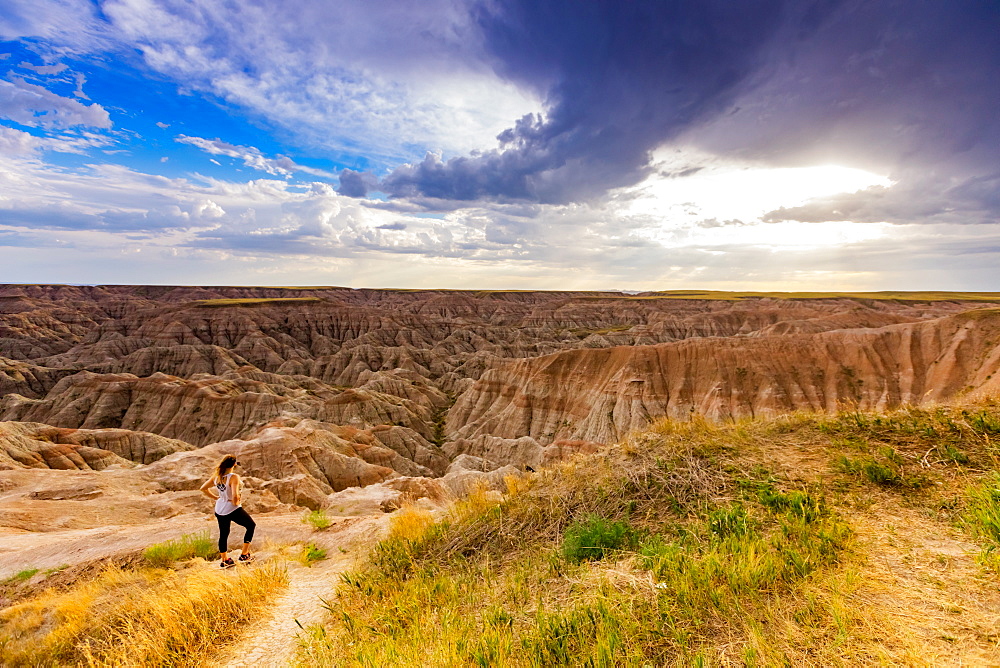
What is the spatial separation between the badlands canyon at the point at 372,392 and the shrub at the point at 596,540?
276cm

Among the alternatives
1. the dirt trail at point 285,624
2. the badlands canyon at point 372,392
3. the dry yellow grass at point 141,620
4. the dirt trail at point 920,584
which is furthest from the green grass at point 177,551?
the dirt trail at point 920,584

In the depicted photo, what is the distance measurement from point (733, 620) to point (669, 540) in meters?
1.44

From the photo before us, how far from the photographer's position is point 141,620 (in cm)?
438

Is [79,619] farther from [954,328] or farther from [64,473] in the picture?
[954,328]

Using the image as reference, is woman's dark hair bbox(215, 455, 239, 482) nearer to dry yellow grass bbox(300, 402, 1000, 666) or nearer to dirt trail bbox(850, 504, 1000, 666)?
dry yellow grass bbox(300, 402, 1000, 666)

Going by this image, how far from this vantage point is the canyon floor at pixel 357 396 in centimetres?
1573

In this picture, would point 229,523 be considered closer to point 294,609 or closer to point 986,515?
point 294,609

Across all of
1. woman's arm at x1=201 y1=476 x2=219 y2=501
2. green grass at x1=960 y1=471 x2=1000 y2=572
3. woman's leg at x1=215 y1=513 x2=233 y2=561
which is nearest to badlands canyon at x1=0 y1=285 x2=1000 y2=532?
green grass at x1=960 y1=471 x2=1000 y2=572

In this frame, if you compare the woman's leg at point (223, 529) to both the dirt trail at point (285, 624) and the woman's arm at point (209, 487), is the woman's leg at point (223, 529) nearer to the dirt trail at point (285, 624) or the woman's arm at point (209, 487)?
the woman's arm at point (209, 487)

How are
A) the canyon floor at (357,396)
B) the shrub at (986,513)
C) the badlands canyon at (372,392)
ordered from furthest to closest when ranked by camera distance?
the badlands canyon at (372,392)
the canyon floor at (357,396)
the shrub at (986,513)

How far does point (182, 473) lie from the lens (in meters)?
22.0

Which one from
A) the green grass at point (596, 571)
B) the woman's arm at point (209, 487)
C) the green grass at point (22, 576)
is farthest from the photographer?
the green grass at point (22, 576)

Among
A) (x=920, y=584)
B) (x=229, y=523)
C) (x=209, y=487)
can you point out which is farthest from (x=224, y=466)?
(x=920, y=584)

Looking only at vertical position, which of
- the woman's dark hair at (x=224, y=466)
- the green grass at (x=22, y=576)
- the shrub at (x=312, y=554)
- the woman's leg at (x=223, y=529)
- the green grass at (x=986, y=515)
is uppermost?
the green grass at (x=986, y=515)
